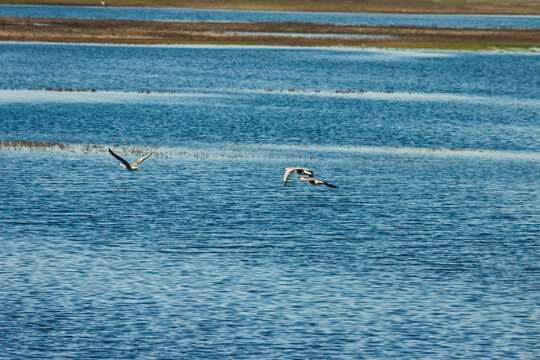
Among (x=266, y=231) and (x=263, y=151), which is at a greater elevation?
(x=263, y=151)

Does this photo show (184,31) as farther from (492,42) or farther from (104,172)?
(104,172)

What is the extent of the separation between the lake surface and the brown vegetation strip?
5671 cm

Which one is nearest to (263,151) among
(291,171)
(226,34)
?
(291,171)

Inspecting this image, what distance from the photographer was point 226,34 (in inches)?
5256

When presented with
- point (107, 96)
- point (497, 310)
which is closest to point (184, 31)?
point (107, 96)

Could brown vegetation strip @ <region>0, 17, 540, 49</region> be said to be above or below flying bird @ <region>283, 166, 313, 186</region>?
above

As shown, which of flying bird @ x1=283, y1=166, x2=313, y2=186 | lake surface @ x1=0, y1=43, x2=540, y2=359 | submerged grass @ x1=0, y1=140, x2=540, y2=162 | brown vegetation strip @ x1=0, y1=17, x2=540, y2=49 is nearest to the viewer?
lake surface @ x1=0, y1=43, x2=540, y2=359

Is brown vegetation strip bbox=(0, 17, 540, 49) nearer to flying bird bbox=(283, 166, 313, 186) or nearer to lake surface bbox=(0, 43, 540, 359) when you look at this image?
lake surface bbox=(0, 43, 540, 359)

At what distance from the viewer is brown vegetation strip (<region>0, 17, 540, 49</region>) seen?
122688 mm

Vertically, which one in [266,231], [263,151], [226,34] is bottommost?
[266,231]

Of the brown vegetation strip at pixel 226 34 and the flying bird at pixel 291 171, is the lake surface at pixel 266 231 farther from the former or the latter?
the brown vegetation strip at pixel 226 34

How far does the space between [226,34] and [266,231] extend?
351ft

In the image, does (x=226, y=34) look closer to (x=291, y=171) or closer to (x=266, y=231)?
(x=291, y=171)

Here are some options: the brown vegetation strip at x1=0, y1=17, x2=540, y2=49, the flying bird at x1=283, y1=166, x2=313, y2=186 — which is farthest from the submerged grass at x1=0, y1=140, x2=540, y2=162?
the brown vegetation strip at x1=0, y1=17, x2=540, y2=49
